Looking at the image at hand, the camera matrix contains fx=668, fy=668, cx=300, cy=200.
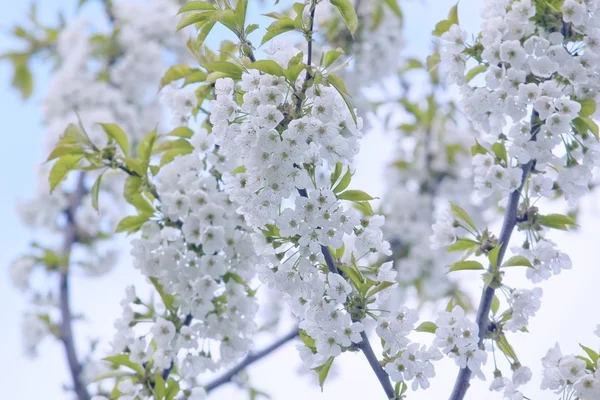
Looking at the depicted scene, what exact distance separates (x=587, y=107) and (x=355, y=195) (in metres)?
0.77

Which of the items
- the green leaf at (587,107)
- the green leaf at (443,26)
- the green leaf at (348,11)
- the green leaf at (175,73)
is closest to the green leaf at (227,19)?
the green leaf at (348,11)

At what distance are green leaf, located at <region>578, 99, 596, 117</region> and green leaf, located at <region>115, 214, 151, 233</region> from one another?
1.33m

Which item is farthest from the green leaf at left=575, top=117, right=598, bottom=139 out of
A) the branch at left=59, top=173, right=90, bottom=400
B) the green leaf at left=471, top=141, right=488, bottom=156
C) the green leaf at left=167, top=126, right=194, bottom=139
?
the branch at left=59, top=173, right=90, bottom=400

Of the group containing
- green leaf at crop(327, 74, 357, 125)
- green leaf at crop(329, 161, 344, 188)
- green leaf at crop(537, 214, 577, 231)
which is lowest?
green leaf at crop(537, 214, 577, 231)

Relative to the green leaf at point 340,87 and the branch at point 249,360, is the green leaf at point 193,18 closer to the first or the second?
the green leaf at point 340,87

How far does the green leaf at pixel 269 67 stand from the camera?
155cm

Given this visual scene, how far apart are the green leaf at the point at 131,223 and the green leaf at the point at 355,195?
0.74 m

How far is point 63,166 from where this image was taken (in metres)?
2.16

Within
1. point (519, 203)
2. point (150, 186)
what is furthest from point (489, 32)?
point (150, 186)

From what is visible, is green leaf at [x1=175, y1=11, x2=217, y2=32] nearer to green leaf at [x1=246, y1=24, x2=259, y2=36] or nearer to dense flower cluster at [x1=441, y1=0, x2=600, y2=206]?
green leaf at [x1=246, y1=24, x2=259, y2=36]

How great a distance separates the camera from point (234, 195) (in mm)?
1612

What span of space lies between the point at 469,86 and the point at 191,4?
87 centimetres

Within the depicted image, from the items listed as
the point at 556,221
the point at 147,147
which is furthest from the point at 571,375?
the point at 147,147

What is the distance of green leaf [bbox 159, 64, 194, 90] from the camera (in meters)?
2.26
